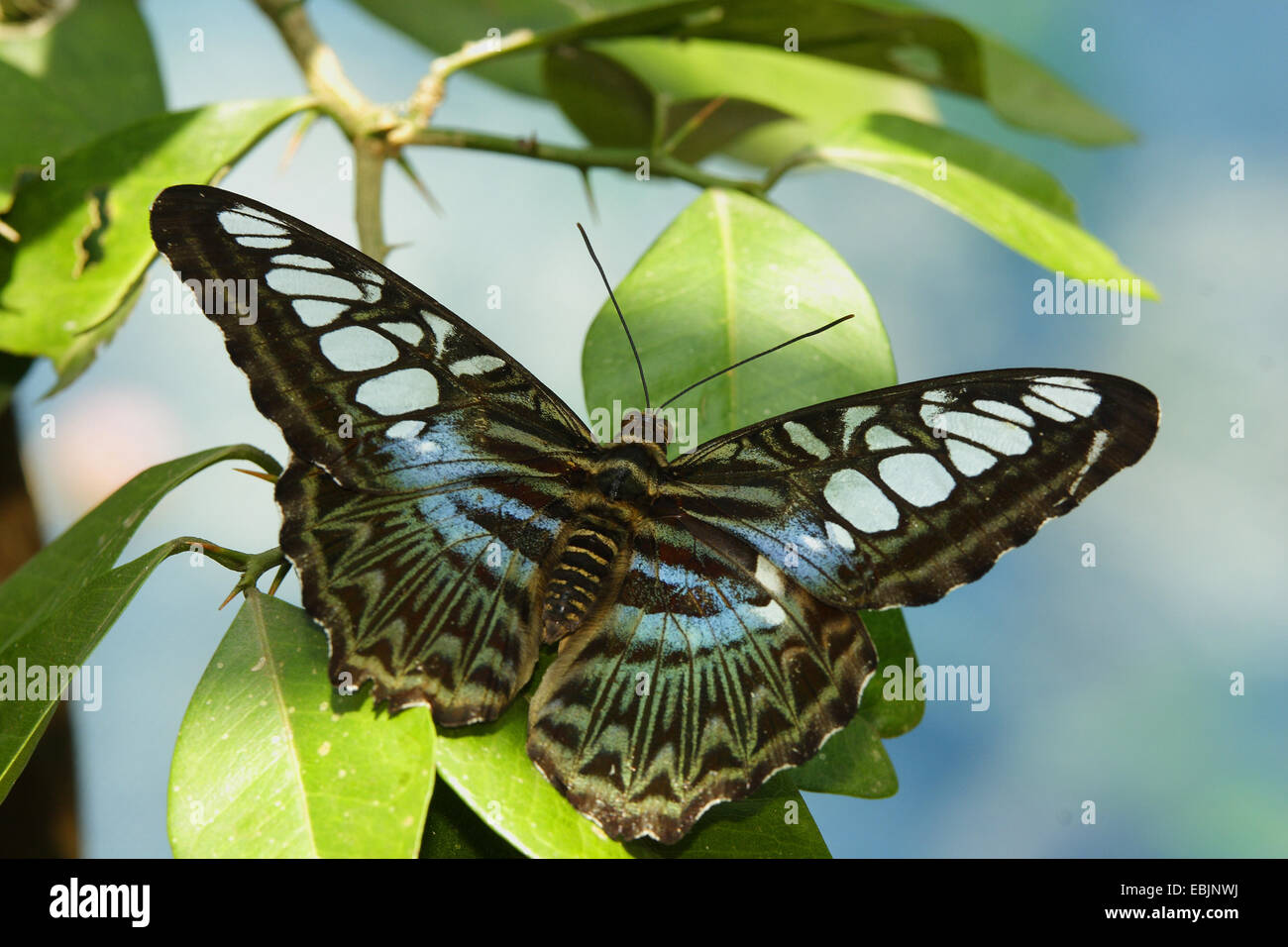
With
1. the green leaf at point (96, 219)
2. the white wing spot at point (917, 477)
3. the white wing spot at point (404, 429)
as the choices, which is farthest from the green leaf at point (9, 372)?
the white wing spot at point (917, 477)

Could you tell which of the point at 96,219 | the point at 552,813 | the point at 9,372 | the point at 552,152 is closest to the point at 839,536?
the point at 552,813

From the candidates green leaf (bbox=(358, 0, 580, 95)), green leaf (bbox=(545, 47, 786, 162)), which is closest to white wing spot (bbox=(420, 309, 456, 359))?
green leaf (bbox=(545, 47, 786, 162))

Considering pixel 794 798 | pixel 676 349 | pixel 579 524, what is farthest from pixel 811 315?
pixel 794 798

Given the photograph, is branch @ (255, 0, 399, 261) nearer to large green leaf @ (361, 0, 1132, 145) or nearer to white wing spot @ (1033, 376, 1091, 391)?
large green leaf @ (361, 0, 1132, 145)

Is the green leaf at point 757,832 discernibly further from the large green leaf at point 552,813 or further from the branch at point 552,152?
the branch at point 552,152

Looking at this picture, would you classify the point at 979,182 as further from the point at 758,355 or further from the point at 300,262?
the point at 300,262
